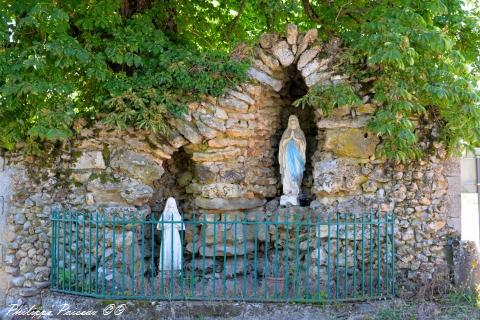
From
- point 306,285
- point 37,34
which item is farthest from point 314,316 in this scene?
point 37,34

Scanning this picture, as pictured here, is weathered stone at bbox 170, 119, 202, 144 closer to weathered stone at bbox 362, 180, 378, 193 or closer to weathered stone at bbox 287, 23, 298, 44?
weathered stone at bbox 287, 23, 298, 44

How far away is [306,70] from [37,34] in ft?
10.8

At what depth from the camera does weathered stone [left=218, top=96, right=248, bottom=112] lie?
271 inches

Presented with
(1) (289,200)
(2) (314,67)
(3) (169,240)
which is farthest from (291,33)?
(3) (169,240)

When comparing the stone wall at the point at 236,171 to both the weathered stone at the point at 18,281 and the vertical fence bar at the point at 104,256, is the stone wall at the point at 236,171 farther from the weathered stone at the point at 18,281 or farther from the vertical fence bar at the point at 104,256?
the vertical fence bar at the point at 104,256

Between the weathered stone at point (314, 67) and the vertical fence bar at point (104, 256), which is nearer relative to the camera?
the vertical fence bar at point (104, 256)

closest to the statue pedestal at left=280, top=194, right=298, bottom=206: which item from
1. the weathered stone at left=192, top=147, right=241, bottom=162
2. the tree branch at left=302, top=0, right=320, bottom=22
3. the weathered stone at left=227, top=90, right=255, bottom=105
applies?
the weathered stone at left=192, top=147, right=241, bottom=162

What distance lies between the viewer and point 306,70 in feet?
22.3

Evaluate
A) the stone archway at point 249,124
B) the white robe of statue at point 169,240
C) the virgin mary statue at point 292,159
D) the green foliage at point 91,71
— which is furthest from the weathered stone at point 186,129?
the virgin mary statue at point 292,159

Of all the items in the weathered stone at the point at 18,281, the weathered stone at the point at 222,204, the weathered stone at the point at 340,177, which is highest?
the weathered stone at the point at 340,177

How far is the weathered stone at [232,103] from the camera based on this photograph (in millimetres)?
6871

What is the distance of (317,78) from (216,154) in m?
1.61

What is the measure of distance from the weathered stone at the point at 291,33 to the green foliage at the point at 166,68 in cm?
25

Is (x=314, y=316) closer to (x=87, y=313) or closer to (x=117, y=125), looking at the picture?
(x=87, y=313)
